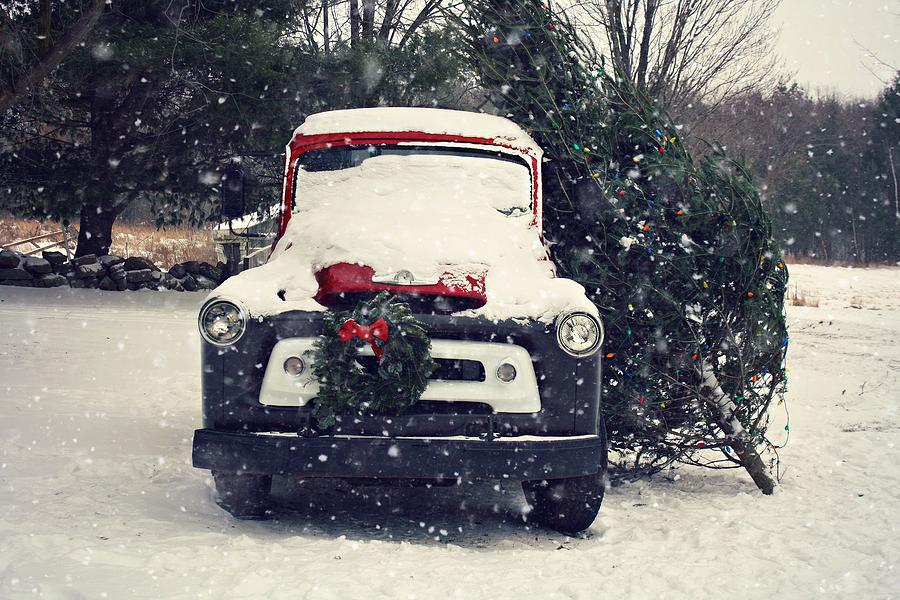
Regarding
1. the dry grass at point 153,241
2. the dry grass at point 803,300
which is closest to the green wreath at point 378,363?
the dry grass at point 803,300

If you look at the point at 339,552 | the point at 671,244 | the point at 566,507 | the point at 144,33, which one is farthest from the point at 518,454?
the point at 144,33

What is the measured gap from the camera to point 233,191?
6508 mm

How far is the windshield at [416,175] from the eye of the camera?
609 cm

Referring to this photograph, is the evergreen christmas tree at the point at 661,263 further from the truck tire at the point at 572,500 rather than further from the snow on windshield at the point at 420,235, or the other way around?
the truck tire at the point at 572,500

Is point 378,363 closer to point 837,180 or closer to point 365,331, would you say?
point 365,331

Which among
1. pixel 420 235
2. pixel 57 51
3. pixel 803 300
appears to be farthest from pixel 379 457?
pixel 803 300

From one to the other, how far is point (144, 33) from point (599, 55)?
11.1 metres

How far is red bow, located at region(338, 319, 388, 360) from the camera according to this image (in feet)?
14.8

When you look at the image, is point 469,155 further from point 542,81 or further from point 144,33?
point 144,33

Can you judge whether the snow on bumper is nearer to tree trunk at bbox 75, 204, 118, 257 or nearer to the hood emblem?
the hood emblem

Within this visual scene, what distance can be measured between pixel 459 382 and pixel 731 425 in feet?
7.43

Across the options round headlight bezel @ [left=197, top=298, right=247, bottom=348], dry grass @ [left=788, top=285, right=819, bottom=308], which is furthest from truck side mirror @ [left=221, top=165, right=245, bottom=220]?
dry grass @ [left=788, top=285, right=819, bottom=308]

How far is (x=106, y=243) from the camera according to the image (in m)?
19.8

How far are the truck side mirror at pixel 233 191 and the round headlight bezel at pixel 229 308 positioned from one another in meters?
1.93
